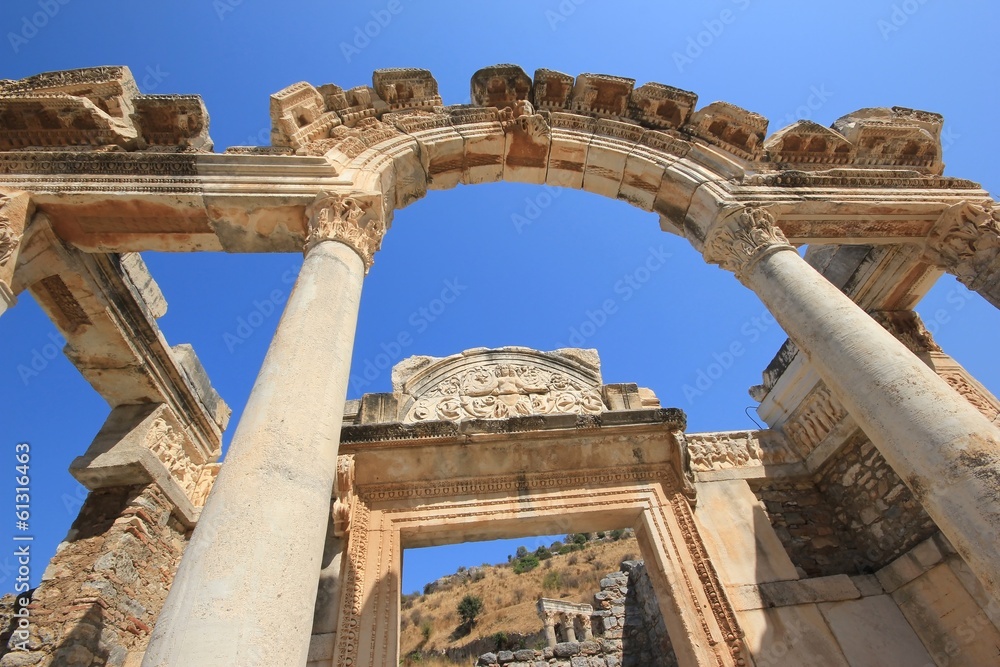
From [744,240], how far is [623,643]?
28.0 feet

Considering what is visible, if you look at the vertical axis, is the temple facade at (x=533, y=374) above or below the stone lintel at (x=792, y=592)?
above

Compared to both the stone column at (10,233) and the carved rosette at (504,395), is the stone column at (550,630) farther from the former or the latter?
the stone column at (10,233)

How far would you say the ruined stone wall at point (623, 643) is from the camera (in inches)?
387

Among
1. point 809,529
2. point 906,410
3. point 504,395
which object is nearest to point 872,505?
point 809,529

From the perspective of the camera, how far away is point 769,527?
6.30 metres

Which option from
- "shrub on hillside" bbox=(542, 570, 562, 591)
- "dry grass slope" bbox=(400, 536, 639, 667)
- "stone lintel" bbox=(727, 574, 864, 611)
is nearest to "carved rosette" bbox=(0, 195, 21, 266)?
"stone lintel" bbox=(727, 574, 864, 611)

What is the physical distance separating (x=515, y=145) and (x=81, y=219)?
16.4 feet

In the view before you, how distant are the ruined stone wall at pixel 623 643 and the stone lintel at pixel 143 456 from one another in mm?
7224

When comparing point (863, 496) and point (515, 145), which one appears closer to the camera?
point (863, 496)

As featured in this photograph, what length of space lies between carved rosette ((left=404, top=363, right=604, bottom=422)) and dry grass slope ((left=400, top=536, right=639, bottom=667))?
17.0 m

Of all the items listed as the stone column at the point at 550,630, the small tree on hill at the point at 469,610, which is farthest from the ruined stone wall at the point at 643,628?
the small tree on hill at the point at 469,610

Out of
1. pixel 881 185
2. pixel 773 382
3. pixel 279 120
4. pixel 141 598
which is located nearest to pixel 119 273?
pixel 279 120

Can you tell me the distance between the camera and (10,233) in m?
4.67

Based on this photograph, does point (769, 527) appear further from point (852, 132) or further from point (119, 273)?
point (119, 273)
